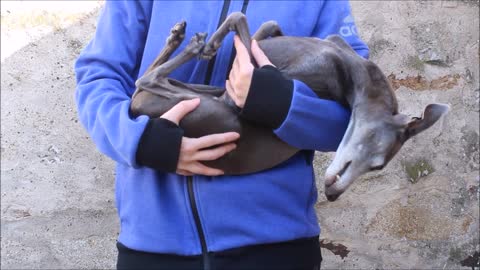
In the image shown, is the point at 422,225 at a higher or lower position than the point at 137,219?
lower

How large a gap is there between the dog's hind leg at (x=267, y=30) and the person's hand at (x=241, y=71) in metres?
0.06

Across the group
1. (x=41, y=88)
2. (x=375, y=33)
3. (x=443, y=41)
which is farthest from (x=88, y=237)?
(x=443, y=41)

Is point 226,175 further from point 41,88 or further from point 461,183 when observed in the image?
point 461,183

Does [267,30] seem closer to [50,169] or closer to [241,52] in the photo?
[241,52]

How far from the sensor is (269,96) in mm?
1617

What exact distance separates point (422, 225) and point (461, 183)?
0.82 feet

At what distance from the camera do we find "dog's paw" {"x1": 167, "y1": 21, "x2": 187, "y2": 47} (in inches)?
68.8

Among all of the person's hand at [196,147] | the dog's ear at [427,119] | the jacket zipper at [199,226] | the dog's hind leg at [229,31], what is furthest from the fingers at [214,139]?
the dog's ear at [427,119]

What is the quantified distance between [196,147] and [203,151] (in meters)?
0.03

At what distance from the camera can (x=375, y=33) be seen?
2727 millimetres

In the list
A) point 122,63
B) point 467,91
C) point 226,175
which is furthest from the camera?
point 467,91

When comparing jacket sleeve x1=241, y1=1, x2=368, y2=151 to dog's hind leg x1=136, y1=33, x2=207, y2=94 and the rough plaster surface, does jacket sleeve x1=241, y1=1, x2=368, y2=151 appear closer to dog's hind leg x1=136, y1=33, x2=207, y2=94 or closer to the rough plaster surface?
dog's hind leg x1=136, y1=33, x2=207, y2=94

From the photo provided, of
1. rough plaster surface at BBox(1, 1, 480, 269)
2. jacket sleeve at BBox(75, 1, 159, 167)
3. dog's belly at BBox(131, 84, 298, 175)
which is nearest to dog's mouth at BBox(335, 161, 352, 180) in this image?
dog's belly at BBox(131, 84, 298, 175)

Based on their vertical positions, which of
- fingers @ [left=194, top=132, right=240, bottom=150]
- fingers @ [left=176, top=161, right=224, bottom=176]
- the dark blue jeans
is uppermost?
fingers @ [left=194, top=132, right=240, bottom=150]
